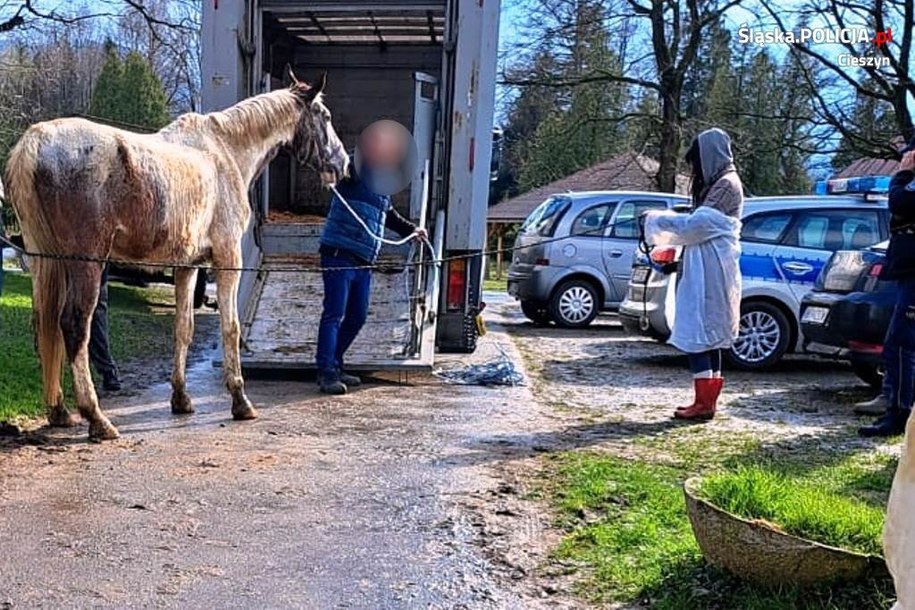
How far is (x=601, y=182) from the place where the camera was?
33.6m

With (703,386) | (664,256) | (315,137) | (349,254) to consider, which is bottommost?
(703,386)

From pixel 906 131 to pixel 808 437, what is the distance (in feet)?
53.3

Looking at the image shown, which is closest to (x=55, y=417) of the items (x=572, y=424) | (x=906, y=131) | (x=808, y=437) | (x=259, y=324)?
(x=259, y=324)

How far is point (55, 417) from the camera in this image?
208 inches

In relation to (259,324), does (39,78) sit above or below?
above

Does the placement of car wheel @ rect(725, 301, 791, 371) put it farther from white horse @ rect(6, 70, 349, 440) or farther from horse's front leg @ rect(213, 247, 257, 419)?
horse's front leg @ rect(213, 247, 257, 419)

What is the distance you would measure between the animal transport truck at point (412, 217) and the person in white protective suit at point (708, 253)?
5.39ft

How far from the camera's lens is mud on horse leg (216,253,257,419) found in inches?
228

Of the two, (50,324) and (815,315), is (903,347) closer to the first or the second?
(815,315)

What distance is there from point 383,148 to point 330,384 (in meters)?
1.91

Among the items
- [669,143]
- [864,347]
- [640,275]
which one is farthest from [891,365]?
[669,143]

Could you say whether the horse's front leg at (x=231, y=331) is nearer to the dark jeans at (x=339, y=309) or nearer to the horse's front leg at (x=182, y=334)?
the horse's front leg at (x=182, y=334)

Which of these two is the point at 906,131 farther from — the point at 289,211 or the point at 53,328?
the point at 53,328

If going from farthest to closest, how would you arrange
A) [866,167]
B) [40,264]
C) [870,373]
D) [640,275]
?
[866,167] < [640,275] < [870,373] < [40,264]
